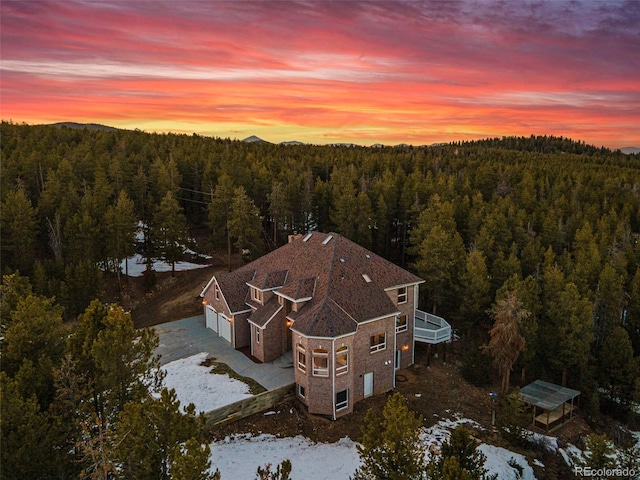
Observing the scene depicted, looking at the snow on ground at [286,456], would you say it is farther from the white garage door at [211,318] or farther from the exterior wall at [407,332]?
the white garage door at [211,318]

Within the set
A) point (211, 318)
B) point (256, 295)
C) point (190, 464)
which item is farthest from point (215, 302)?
point (190, 464)

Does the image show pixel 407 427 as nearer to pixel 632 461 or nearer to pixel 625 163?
pixel 632 461

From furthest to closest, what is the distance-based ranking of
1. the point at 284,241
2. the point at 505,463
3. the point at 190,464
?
the point at 284,241 < the point at 505,463 < the point at 190,464

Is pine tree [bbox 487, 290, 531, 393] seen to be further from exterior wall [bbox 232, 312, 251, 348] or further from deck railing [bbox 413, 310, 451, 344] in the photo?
exterior wall [bbox 232, 312, 251, 348]

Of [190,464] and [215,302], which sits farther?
[215,302]

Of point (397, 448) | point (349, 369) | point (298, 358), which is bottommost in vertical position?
point (349, 369)

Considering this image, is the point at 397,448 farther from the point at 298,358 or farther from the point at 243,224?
the point at 243,224

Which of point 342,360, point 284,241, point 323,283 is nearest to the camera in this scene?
point 342,360

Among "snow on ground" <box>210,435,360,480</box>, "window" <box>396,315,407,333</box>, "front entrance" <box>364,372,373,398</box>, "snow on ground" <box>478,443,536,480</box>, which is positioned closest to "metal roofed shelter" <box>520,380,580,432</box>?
"snow on ground" <box>478,443,536,480</box>
